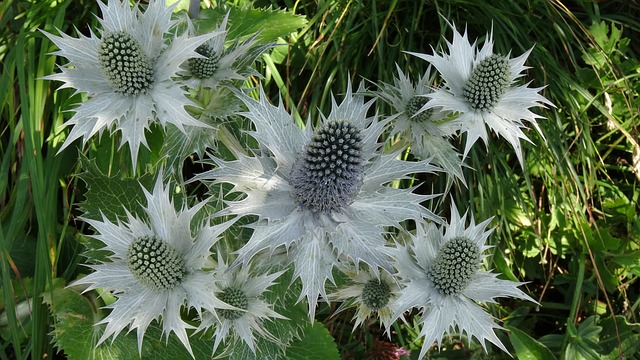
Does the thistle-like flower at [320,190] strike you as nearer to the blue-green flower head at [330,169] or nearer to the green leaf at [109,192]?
the blue-green flower head at [330,169]

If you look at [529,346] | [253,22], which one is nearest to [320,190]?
[253,22]

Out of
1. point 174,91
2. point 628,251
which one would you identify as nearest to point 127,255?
point 174,91

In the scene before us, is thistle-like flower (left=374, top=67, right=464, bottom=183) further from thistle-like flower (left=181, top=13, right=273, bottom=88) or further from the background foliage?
the background foliage

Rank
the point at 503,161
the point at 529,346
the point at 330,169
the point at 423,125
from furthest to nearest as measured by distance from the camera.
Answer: the point at 503,161, the point at 529,346, the point at 423,125, the point at 330,169

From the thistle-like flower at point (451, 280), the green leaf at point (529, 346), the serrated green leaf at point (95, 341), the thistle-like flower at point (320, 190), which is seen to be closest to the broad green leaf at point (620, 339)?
the green leaf at point (529, 346)

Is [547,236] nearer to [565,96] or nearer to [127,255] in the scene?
[565,96]

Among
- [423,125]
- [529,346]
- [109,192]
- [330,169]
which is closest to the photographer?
[330,169]

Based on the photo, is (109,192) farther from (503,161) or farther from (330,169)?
(503,161)
